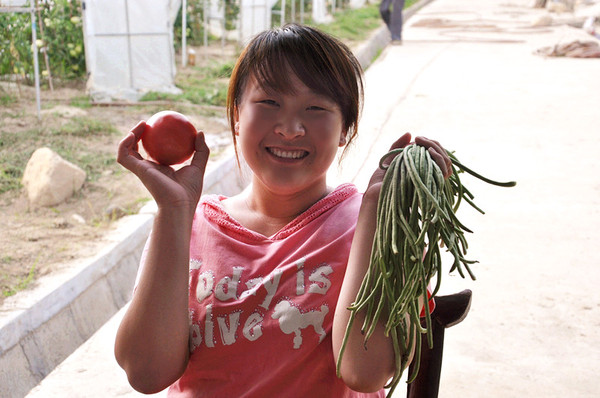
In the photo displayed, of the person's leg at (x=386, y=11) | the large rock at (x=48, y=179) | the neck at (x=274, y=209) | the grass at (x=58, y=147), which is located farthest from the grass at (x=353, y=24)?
the neck at (x=274, y=209)

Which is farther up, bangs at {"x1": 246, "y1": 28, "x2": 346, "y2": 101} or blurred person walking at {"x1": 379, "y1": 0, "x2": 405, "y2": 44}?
bangs at {"x1": 246, "y1": 28, "x2": 346, "y2": 101}

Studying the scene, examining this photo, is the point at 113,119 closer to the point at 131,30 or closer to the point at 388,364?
the point at 131,30

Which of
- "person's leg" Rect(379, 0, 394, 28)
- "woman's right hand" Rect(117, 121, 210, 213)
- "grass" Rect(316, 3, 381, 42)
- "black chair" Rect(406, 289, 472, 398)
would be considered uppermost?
"woman's right hand" Rect(117, 121, 210, 213)

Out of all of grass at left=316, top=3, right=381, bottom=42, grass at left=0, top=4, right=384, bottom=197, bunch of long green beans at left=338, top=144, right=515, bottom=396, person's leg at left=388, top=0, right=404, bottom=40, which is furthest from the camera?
grass at left=316, top=3, right=381, bottom=42

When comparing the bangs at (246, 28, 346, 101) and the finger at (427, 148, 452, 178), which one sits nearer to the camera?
the finger at (427, 148, 452, 178)

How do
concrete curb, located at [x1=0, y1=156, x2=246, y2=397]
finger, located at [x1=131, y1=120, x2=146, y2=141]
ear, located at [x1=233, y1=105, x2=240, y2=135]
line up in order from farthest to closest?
concrete curb, located at [x1=0, y1=156, x2=246, y2=397], ear, located at [x1=233, y1=105, x2=240, y2=135], finger, located at [x1=131, y1=120, x2=146, y2=141]

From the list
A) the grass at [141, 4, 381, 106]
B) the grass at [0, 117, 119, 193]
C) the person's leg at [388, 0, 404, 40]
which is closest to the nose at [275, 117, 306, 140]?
the grass at [141, 4, 381, 106]

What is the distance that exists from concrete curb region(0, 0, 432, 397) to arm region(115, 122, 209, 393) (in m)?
1.55

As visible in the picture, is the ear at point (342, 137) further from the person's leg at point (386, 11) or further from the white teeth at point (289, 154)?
the person's leg at point (386, 11)

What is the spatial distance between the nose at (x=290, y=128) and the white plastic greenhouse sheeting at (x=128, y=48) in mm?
6010

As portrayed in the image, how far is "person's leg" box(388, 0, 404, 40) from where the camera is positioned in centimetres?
1315

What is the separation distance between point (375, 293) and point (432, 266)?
11 cm

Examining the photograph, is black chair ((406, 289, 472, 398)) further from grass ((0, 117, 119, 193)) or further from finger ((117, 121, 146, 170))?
grass ((0, 117, 119, 193))

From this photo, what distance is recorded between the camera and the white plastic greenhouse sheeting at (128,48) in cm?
743
